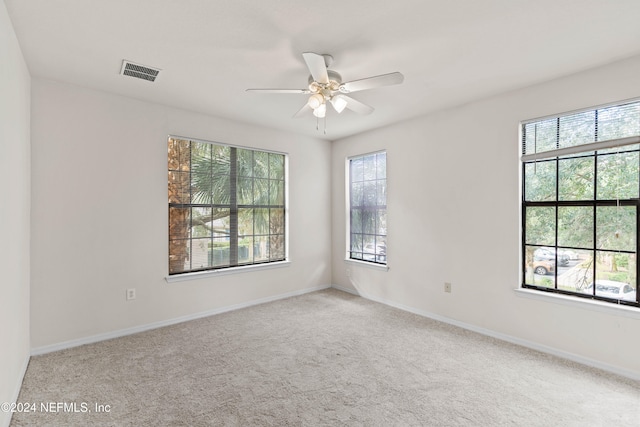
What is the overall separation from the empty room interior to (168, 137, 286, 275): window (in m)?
0.03

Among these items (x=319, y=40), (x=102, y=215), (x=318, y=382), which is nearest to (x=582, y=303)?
(x=318, y=382)

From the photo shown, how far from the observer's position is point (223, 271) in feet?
13.2

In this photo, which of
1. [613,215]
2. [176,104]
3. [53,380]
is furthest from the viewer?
[176,104]

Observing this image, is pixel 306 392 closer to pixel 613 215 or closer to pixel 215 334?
pixel 215 334

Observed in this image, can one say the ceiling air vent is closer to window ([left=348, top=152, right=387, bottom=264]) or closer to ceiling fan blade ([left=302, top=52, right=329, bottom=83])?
ceiling fan blade ([left=302, top=52, right=329, bottom=83])

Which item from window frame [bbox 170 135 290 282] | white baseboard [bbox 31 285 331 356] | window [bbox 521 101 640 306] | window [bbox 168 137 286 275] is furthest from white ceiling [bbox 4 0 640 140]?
white baseboard [bbox 31 285 331 356]

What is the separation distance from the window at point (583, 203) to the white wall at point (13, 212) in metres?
4.06

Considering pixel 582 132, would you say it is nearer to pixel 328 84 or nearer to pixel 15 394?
pixel 328 84

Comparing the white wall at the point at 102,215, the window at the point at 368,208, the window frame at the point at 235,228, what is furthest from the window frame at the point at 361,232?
the white wall at the point at 102,215

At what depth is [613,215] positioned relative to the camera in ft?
8.46

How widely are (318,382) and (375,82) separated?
2.30 m

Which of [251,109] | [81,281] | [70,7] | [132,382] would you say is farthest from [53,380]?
[251,109]

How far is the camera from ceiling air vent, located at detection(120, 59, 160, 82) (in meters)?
2.59

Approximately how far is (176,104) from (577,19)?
3.63 meters
